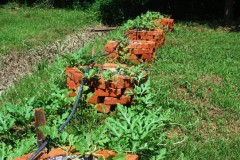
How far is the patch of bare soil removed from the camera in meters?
6.76

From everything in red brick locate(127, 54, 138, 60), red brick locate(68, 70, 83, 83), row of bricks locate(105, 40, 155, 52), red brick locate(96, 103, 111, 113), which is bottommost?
red brick locate(96, 103, 111, 113)

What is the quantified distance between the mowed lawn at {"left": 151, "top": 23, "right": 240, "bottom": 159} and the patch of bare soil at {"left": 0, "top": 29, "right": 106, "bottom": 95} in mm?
2359

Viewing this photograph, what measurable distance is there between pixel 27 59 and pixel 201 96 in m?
3.99

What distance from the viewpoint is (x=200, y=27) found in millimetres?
12258

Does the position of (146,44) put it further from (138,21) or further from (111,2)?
(111,2)

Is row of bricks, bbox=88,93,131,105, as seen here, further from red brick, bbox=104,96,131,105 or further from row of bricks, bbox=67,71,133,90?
row of bricks, bbox=67,71,133,90

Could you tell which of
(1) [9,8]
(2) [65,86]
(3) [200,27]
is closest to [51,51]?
(2) [65,86]

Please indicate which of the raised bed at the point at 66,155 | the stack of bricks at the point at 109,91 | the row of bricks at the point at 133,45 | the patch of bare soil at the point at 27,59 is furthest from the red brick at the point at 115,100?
the patch of bare soil at the point at 27,59

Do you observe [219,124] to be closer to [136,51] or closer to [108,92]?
[108,92]

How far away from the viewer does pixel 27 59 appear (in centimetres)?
773

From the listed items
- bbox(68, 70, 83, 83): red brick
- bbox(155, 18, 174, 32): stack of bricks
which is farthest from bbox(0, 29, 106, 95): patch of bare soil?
bbox(155, 18, 174, 32): stack of bricks

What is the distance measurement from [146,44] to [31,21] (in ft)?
23.2

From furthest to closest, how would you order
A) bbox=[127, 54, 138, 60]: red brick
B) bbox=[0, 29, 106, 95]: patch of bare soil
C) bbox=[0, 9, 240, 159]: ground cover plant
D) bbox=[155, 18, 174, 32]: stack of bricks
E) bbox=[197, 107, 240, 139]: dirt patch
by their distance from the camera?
bbox=[155, 18, 174, 32]: stack of bricks, bbox=[0, 29, 106, 95]: patch of bare soil, bbox=[127, 54, 138, 60]: red brick, bbox=[197, 107, 240, 139]: dirt patch, bbox=[0, 9, 240, 159]: ground cover plant

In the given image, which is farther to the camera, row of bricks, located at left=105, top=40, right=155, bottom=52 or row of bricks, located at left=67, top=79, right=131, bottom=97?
row of bricks, located at left=105, top=40, right=155, bottom=52
